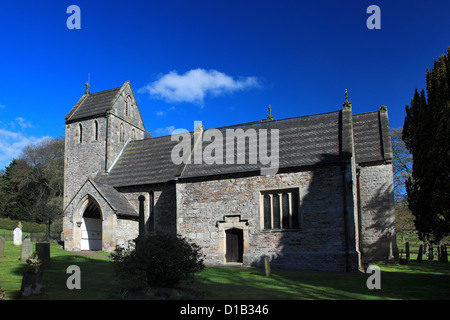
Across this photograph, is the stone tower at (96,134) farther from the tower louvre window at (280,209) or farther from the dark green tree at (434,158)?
the dark green tree at (434,158)

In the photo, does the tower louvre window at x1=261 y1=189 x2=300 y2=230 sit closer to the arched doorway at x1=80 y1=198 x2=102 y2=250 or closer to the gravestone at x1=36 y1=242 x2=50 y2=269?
the gravestone at x1=36 y1=242 x2=50 y2=269

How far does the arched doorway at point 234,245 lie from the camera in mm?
Answer: 20906

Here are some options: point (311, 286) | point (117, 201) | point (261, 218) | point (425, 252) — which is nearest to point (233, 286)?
point (311, 286)

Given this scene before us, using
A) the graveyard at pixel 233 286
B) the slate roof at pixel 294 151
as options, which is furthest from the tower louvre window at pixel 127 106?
the graveyard at pixel 233 286

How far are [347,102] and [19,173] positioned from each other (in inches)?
2084

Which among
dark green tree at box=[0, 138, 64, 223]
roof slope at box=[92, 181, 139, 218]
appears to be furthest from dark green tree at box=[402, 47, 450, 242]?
dark green tree at box=[0, 138, 64, 223]

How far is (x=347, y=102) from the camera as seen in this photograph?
888 inches

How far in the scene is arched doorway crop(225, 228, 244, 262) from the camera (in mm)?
20906

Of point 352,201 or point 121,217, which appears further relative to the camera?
point 121,217

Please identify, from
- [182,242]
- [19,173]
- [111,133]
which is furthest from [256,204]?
[19,173]

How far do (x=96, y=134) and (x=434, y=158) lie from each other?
81.2 ft

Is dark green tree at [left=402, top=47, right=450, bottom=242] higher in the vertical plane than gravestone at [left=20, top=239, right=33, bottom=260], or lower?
higher
